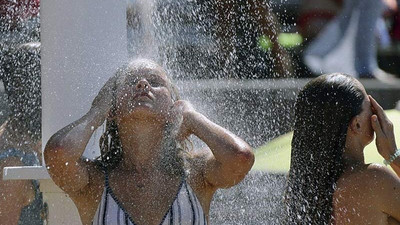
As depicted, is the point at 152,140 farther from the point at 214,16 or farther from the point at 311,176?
the point at 214,16

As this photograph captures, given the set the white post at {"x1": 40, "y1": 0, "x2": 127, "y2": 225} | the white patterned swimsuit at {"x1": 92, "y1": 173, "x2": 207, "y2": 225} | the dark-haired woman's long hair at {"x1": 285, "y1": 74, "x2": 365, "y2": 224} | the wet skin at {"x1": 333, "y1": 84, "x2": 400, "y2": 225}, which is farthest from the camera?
the white post at {"x1": 40, "y1": 0, "x2": 127, "y2": 225}

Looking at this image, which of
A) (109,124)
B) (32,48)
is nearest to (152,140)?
(109,124)

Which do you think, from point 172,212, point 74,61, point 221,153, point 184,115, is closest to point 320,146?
point 221,153

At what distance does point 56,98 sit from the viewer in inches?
164

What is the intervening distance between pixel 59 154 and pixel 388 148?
1.22 m

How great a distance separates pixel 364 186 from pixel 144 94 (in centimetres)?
85

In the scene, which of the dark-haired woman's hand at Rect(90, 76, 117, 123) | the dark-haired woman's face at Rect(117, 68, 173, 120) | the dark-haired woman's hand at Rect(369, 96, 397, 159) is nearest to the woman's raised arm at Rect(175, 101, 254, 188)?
the dark-haired woman's face at Rect(117, 68, 173, 120)

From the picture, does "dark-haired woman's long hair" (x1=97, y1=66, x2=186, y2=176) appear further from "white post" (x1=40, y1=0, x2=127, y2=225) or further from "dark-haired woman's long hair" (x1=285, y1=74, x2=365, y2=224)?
"dark-haired woman's long hair" (x1=285, y1=74, x2=365, y2=224)

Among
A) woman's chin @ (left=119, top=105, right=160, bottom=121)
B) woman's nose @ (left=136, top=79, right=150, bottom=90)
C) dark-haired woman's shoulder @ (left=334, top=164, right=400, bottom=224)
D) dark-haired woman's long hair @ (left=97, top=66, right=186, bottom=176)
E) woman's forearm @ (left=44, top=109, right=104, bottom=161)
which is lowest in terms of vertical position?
dark-haired woman's shoulder @ (left=334, top=164, right=400, bottom=224)

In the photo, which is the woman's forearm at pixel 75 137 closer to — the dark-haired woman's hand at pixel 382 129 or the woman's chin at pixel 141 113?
the woman's chin at pixel 141 113

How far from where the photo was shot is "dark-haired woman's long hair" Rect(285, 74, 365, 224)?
12.6 ft

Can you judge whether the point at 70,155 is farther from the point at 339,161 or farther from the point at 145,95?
the point at 339,161

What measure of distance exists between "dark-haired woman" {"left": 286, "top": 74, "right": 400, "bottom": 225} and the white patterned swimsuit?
45 cm

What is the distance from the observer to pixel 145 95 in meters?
3.73
